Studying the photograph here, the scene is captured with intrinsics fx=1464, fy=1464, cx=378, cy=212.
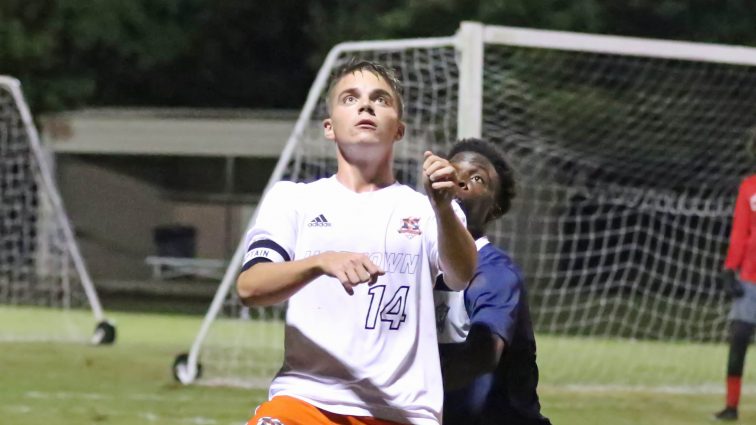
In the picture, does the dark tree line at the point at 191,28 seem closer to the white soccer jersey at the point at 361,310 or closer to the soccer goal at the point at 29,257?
the soccer goal at the point at 29,257

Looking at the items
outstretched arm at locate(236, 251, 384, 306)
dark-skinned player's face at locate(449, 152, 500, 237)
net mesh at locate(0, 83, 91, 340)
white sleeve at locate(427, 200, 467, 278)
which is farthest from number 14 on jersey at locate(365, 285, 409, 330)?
net mesh at locate(0, 83, 91, 340)

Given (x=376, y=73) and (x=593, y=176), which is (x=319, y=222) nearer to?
(x=376, y=73)

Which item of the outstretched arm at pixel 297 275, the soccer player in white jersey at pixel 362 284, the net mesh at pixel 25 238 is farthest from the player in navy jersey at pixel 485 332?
the net mesh at pixel 25 238

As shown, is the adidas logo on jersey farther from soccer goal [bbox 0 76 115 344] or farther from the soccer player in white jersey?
soccer goal [bbox 0 76 115 344]

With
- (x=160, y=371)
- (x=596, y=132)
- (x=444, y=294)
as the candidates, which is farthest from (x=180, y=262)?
(x=444, y=294)

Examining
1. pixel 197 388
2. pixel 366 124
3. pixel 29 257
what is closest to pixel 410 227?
pixel 366 124

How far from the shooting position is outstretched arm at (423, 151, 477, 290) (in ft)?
11.0

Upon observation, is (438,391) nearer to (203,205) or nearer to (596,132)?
(596,132)

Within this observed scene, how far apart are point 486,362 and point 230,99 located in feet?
86.3

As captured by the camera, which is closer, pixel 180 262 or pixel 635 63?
pixel 635 63

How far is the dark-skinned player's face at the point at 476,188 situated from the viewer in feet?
14.0

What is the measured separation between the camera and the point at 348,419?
3.60 metres

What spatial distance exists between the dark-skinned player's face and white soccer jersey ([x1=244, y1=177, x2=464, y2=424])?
1.88ft

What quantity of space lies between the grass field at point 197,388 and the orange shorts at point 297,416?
488cm
